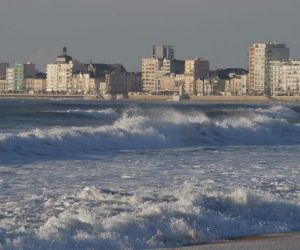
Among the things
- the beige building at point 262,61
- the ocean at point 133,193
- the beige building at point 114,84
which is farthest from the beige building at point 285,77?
the ocean at point 133,193

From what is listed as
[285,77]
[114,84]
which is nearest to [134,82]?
[114,84]

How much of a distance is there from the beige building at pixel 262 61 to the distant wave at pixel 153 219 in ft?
498

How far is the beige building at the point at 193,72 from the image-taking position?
579 feet

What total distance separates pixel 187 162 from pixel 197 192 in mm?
7011

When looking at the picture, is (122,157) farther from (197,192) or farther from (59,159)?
(197,192)

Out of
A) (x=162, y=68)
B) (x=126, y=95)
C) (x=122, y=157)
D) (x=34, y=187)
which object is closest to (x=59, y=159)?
(x=122, y=157)

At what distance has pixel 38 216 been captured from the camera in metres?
12.1

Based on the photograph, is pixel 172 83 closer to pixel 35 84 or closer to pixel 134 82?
pixel 134 82

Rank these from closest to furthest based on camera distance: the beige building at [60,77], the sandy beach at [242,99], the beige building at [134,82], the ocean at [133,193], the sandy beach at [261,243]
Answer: the sandy beach at [261,243] < the ocean at [133,193] < the sandy beach at [242,99] < the beige building at [60,77] < the beige building at [134,82]

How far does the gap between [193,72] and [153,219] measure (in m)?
167

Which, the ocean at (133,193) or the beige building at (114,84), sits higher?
the beige building at (114,84)

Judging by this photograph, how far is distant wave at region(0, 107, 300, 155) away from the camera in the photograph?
2412 cm

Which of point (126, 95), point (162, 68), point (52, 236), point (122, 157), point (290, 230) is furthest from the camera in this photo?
point (162, 68)

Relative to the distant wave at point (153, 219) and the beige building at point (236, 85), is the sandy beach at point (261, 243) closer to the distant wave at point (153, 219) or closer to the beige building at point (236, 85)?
the distant wave at point (153, 219)
